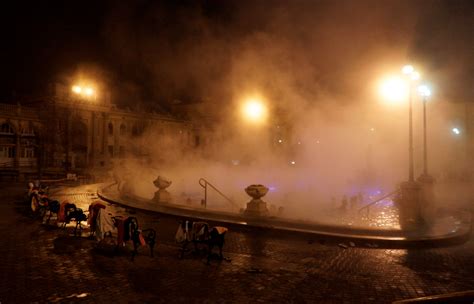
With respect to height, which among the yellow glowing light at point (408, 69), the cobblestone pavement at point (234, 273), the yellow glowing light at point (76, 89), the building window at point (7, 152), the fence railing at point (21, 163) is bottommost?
the cobblestone pavement at point (234, 273)

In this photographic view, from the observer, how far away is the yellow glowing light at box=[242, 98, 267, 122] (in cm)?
1911

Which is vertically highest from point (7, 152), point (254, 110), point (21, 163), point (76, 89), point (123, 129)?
point (76, 89)

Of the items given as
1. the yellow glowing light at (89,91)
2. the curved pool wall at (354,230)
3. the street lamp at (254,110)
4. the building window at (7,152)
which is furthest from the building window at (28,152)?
the curved pool wall at (354,230)

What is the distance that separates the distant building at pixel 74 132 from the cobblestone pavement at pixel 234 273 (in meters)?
17.5

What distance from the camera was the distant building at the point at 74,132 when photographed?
27630 millimetres

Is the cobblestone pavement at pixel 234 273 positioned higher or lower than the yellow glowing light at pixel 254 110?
lower

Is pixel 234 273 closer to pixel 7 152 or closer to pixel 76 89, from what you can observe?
pixel 7 152

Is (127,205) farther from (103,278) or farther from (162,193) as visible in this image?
(103,278)

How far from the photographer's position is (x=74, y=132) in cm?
3195

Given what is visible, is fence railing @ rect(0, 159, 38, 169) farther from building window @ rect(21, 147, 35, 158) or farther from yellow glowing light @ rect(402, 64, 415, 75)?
yellow glowing light @ rect(402, 64, 415, 75)

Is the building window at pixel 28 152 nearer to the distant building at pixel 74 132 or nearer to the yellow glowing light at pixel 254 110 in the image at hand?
the distant building at pixel 74 132

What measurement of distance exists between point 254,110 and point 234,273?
17210 mm

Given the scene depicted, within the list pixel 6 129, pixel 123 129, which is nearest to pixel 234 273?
pixel 6 129

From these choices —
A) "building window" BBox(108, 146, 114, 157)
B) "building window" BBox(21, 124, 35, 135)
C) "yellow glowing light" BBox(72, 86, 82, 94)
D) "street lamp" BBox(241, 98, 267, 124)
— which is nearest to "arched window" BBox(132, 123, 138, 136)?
"building window" BBox(108, 146, 114, 157)
